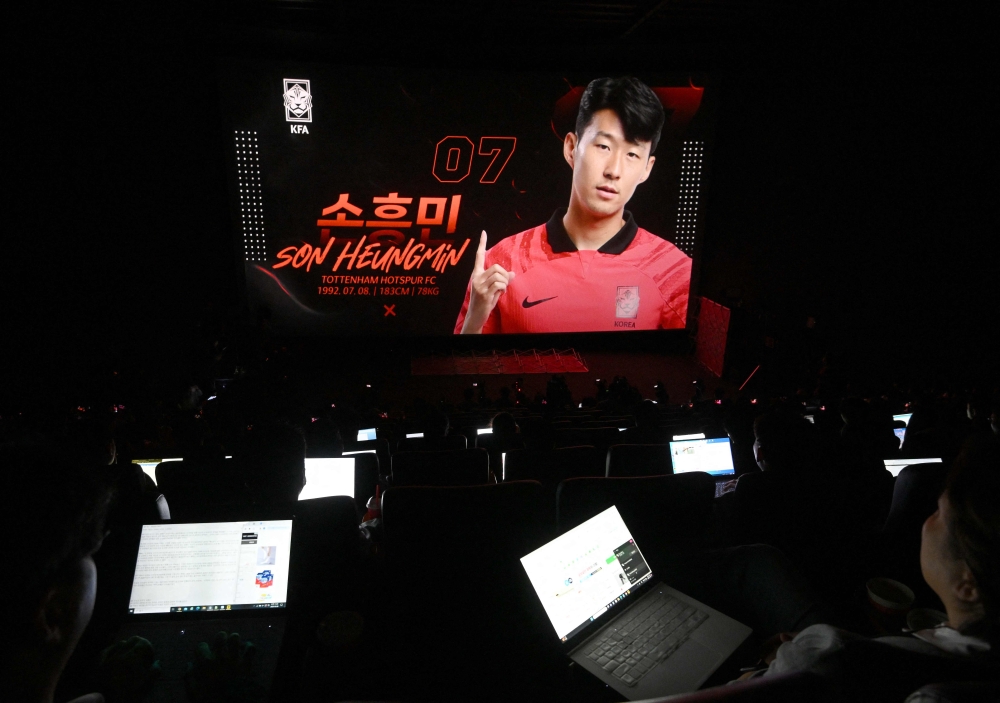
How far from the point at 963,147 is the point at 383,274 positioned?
9647mm

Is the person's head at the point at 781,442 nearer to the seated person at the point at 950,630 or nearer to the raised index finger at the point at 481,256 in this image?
the seated person at the point at 950,630

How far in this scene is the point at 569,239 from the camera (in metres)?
10.4

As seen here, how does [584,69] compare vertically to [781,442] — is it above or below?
above

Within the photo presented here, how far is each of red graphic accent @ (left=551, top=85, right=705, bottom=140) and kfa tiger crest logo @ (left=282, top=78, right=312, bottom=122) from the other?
4.31m

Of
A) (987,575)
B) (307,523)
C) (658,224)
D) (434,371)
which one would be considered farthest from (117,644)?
(658,224)

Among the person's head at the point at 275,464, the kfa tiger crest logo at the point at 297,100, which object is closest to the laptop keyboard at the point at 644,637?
the person's head at the point at 275,464

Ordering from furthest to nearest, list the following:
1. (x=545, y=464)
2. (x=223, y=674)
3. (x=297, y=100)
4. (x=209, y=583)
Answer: (x=297, y=100), (x=545, y=464), (x=209, y=583), (x=223, y=674)

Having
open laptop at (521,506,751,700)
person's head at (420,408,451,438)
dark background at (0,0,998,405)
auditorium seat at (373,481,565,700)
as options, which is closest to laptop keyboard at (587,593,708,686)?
open laptop at (521,506,751,700)

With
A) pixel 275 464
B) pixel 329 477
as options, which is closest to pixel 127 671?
pixel 275 464

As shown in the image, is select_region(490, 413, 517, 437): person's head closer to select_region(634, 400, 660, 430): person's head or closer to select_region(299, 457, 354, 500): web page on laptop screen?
select_region(634, 400, 660, 430): person's head

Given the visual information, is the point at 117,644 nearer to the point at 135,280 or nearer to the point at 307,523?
the point at 307,523

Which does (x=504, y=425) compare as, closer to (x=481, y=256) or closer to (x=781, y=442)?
(x=781, y=442)

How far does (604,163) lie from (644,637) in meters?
9.41

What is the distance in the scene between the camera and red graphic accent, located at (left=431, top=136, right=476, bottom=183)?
962cm
